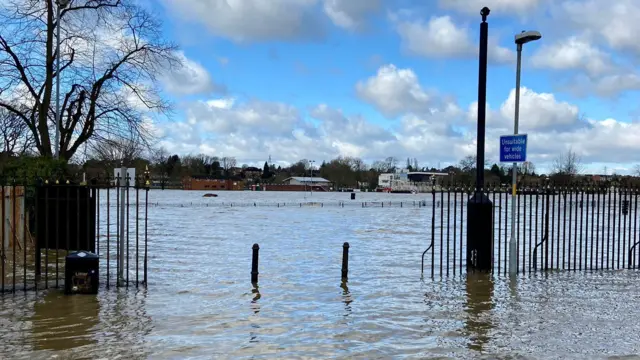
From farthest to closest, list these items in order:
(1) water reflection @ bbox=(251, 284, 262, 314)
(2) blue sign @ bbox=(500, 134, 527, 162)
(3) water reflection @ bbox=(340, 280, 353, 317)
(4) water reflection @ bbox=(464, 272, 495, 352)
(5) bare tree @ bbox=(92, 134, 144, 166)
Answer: (5) bare tree @ bbox=(92, 134, 144, 166) < (2) blue sign @ bbox=(500, 134, 527, 162) < (1) water reflection @ bbox=(251, 284, 262, 314) < (3) water reflection @ bbox=(340, 280, 353, 317) < (4) water reflection @ bbox=(464, 272, 495, 352)

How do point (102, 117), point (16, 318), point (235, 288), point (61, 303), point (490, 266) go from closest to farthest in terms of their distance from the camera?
point (16, 318), point (61, 303), point (235, 288), point (490, 266), point (102, 117)

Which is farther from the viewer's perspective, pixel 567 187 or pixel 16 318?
pixel 567 187

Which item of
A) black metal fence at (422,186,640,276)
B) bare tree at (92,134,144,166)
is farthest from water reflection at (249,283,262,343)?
bare tree at (92,134,144,166)

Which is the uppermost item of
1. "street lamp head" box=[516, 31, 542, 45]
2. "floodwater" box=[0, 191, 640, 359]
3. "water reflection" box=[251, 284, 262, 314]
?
"street lamp head" box=[516, 31, 542, 45]

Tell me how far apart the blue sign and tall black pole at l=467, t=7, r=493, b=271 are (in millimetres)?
820

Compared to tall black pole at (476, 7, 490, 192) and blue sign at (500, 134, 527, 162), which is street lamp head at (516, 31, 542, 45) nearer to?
tall black pole at (476, 7, 490, 192)

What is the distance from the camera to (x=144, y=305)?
11.1m

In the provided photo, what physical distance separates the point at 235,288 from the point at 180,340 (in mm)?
4589

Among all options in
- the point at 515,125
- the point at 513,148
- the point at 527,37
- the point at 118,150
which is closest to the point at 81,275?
the point at 513,148

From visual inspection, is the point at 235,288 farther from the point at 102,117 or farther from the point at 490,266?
the point at 102,117

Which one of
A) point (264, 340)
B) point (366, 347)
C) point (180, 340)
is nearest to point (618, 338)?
point (366, 347)

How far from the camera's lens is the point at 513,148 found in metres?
14.0

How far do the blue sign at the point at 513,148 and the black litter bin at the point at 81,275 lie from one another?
9519mm

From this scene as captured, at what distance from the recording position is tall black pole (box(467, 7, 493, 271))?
14336 mm
